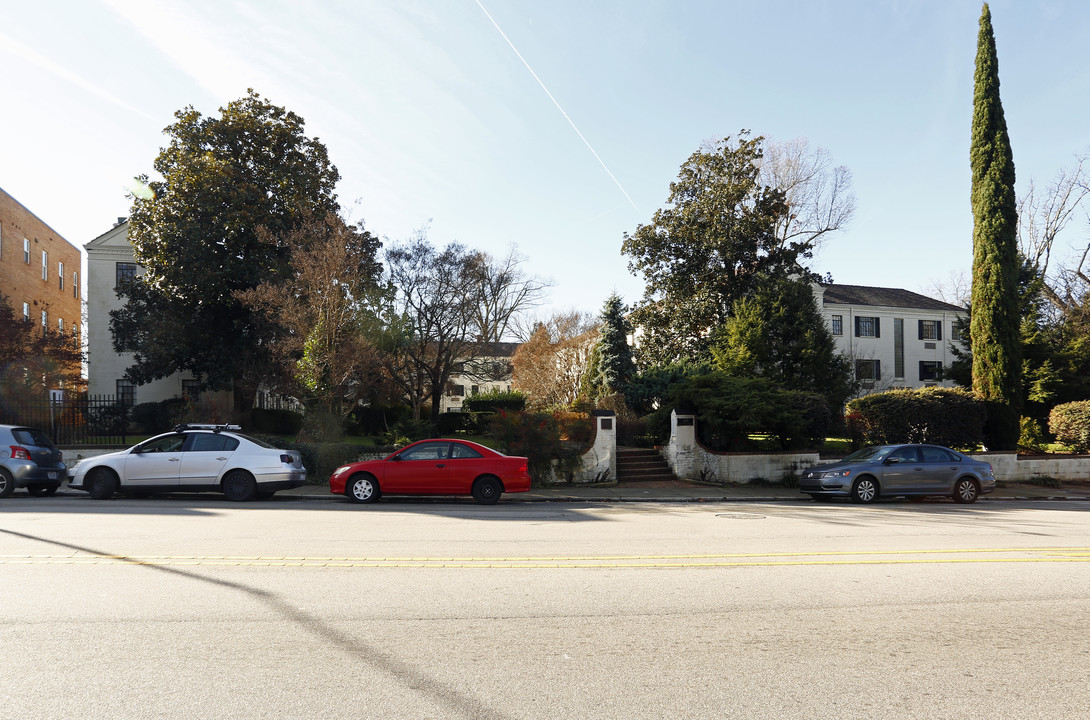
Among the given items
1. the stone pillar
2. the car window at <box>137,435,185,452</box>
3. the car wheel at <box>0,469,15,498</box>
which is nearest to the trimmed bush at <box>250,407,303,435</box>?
the car wheel at <box>0,469,15,498</box>

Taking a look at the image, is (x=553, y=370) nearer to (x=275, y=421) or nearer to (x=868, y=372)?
(x=275, y=421)

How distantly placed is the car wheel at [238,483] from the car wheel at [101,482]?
2.17 metres

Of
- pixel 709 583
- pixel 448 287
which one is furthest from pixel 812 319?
pixel 709 583

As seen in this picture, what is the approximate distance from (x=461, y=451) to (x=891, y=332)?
44.8 metres

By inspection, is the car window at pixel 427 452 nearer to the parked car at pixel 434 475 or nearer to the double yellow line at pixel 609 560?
the parked car at pixel 434 475

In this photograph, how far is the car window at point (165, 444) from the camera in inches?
549

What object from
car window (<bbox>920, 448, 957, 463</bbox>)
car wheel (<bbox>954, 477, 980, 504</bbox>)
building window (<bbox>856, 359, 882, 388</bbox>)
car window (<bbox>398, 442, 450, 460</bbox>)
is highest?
building window (<bbox>856, 359, 882, 388</bbox>)

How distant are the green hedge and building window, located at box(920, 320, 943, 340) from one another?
105ft

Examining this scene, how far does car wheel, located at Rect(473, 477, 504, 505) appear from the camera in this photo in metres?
14.2

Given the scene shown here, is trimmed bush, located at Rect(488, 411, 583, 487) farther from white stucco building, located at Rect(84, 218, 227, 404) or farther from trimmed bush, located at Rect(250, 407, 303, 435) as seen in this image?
white stucco building, located at Rect(84, 218, 227, 404)

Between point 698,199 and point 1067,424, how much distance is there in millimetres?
16438

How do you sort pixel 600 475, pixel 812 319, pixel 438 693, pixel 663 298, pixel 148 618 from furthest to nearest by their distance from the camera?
pixel 663 298 < pixel 812 319 < pixel 600 475 < pixel 148 618 < pixel 438 693

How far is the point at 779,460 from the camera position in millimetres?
19484

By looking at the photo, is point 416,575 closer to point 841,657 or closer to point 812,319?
point 841,657
